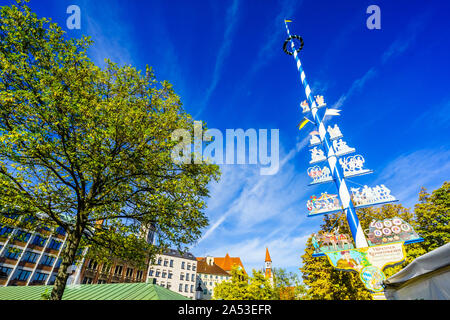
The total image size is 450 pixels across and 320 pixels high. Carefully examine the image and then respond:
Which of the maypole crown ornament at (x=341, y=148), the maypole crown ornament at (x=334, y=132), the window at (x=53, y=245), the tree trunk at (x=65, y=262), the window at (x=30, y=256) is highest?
the maypole crown ornament at (x=334, y=132)

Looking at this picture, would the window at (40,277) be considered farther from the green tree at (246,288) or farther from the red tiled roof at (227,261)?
the red tiled roof at (227,261)

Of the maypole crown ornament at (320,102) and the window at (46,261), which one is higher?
the maypole crown ornament at (320,102)

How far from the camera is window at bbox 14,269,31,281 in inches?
1313

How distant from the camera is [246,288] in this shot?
31.2 m

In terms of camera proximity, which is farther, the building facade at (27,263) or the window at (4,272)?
the building facade at (27,263)

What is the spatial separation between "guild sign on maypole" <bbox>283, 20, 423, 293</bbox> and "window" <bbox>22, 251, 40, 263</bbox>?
45.9 meters

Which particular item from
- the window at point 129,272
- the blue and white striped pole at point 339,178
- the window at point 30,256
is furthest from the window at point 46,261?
the blue and white striped pole at point 339,178

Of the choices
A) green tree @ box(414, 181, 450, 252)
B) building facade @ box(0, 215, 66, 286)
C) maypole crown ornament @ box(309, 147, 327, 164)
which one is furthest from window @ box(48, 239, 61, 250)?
green tree @ box(414, 181, 450, 252)

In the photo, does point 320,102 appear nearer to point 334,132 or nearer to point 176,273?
point 334,132

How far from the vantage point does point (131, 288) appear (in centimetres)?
1288

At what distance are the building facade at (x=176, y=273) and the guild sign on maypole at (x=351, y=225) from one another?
5316 cm

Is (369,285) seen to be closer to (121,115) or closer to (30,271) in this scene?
(121,115)

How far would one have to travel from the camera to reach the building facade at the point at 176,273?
188 ft

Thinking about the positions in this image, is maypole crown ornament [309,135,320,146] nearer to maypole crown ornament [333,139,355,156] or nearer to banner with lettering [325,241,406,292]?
maypole crown ornament [333,139,355,156]
